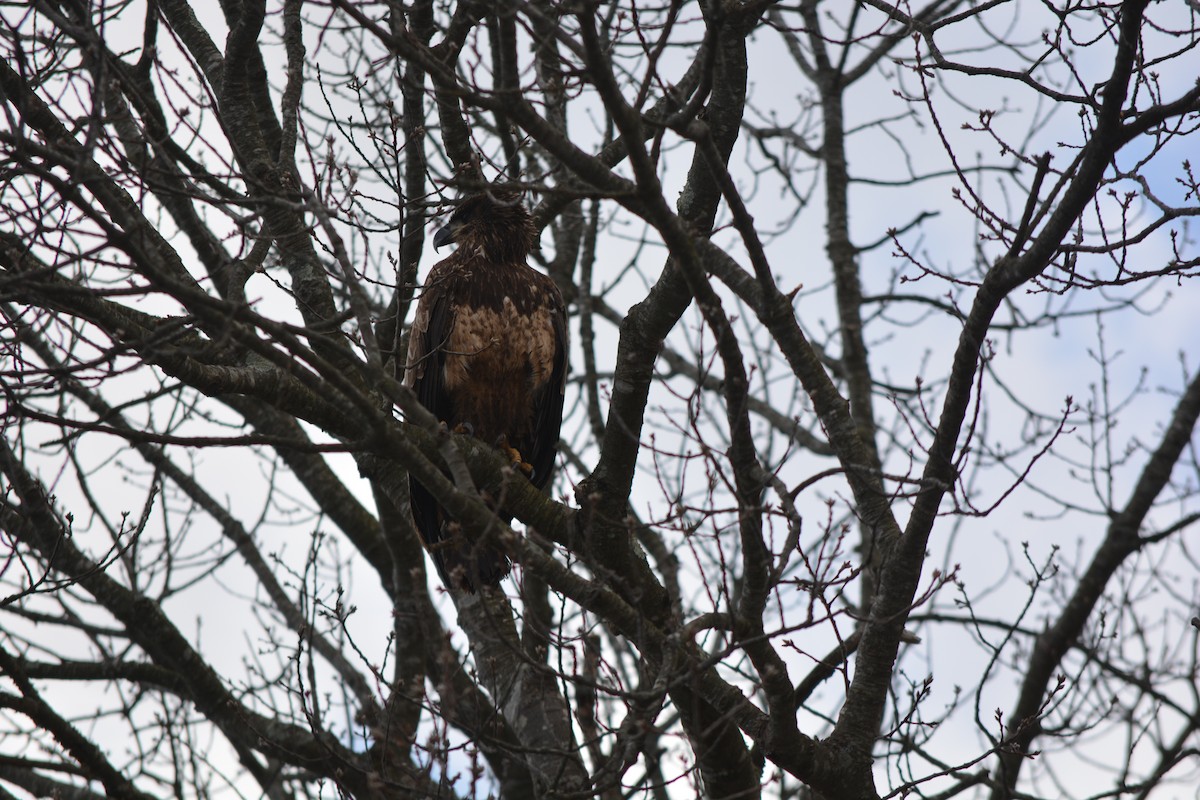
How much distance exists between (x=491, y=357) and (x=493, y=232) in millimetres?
832

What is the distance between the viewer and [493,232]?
5.95m

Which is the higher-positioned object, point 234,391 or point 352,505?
point 352,505

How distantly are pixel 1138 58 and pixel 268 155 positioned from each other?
10.6ft

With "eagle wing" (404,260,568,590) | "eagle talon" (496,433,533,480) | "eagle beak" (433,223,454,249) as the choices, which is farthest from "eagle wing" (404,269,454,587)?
"eagle beak" (433,223,454,249)

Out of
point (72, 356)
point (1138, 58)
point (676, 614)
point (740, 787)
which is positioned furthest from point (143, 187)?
point (1138, 58)

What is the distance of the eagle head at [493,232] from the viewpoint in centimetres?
590

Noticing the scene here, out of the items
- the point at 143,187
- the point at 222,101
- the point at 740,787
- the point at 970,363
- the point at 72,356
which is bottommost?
the point at 740,787

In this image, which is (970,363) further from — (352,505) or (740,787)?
(352,505)

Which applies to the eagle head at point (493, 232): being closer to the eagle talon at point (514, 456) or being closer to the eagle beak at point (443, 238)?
the eagle beak at point (443, 238)

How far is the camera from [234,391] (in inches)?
125

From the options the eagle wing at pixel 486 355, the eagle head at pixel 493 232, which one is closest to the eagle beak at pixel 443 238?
the eagle head at pixel 493 232

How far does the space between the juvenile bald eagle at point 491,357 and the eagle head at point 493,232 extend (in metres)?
0.01

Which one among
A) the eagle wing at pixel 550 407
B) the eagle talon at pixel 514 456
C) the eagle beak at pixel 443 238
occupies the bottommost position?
the eagle talon at pixel 514 456

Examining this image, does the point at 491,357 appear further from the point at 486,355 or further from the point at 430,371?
the point at 430,371
